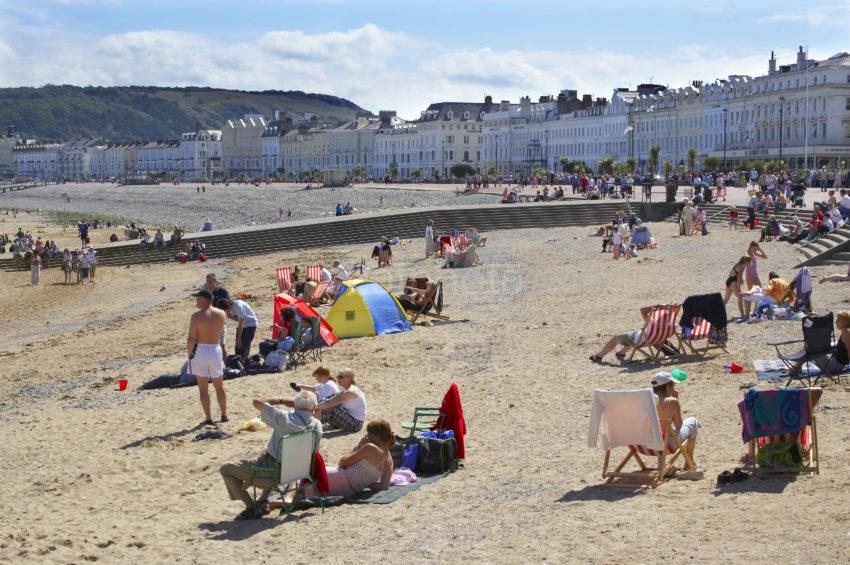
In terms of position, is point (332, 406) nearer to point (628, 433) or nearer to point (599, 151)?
point (628, 433)

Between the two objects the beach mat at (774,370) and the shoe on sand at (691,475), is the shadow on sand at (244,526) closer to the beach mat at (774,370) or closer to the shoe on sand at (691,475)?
the shoe on sand at (691,475)

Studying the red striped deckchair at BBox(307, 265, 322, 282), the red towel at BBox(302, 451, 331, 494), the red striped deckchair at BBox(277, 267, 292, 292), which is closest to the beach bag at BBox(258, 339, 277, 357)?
the red towel at BBox(302, 451, 331, 494)

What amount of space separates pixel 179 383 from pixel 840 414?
7093 millimetres

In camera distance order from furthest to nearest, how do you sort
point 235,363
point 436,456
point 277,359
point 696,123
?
1. point 696,123
2. point 277,359
3. point 235,363
4. point 436,456

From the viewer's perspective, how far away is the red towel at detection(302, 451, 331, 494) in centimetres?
863

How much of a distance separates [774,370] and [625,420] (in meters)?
3.57

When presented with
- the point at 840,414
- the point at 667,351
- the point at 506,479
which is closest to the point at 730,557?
the point at 506,479

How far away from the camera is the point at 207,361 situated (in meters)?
11.0

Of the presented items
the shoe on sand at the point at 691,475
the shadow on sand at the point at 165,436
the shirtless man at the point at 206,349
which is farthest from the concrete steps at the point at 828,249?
the shoe on sand at the point at 691,475

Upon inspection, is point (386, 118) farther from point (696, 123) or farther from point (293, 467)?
point (293, 467)

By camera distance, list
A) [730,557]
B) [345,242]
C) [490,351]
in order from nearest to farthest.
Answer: [730,557] < [490,351] < [345,242]

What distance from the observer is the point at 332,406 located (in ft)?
34.9

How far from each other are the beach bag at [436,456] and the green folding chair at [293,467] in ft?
3.26

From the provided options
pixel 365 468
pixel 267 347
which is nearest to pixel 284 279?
pixel 267 347
